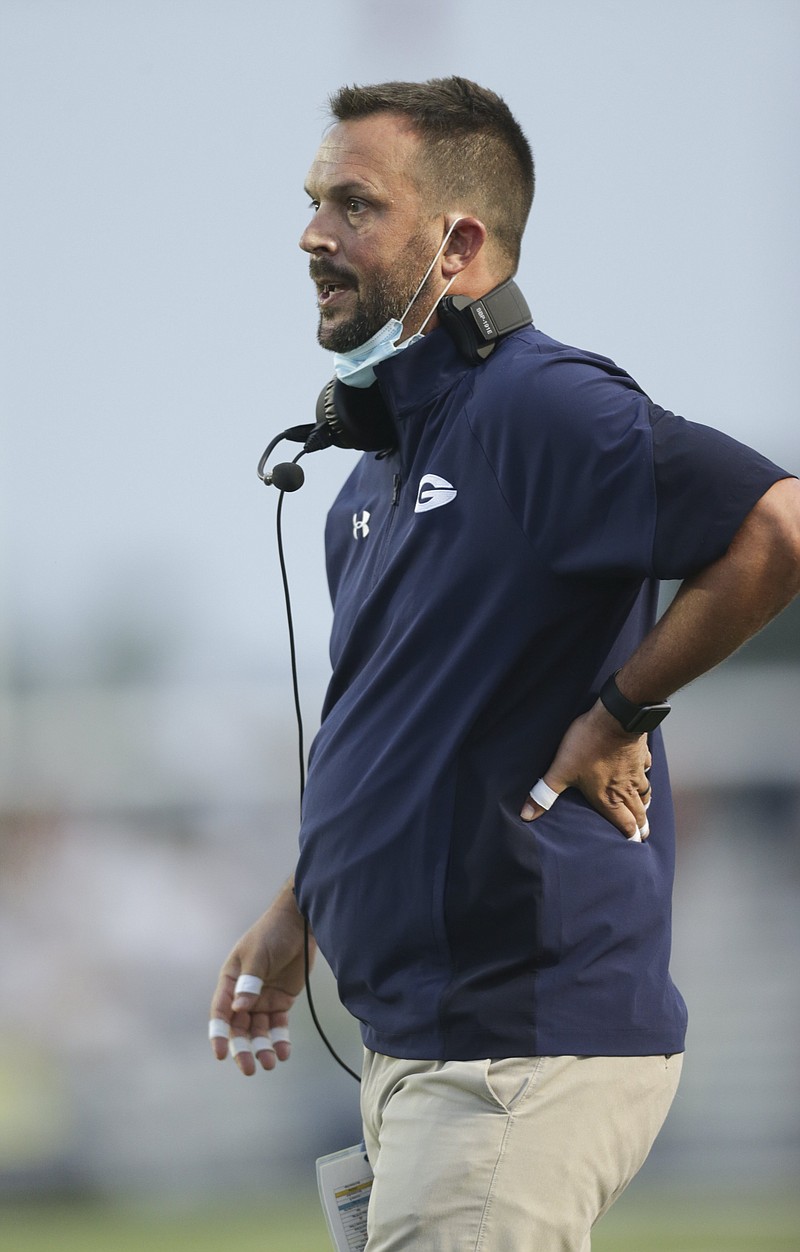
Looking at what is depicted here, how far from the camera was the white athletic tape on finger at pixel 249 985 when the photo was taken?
5.73 feet

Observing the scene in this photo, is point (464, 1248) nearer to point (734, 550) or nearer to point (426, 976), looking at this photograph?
point (426, 976)

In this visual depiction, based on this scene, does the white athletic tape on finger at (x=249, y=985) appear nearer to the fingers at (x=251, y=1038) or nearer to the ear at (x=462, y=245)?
the fingers at (x=251, y=1038)

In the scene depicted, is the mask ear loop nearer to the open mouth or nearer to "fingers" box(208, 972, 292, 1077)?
the open mouth

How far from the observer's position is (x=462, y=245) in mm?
1574

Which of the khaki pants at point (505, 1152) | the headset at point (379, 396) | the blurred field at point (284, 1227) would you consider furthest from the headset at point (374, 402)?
the blurred field at point (284, 1227)

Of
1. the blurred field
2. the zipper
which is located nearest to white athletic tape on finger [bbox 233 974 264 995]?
the zipper

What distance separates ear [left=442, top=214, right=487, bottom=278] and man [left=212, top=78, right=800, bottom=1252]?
0.27 feet

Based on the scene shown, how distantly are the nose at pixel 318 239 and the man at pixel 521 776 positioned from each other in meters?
0.16

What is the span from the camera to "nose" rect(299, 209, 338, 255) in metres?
1.56

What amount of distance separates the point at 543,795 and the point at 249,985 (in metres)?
0.60

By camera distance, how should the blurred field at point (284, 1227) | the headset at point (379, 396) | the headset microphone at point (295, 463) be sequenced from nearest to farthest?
the headset at point (379, 396)
the headset microphone at point (295, 463)
the blurred field at point (284, 1227)

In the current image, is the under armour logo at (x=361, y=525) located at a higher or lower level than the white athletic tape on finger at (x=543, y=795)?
higher

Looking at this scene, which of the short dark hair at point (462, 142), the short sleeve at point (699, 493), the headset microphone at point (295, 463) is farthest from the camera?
the headset microphone at point (295, 463)

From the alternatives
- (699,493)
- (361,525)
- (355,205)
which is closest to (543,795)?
(699,493)
